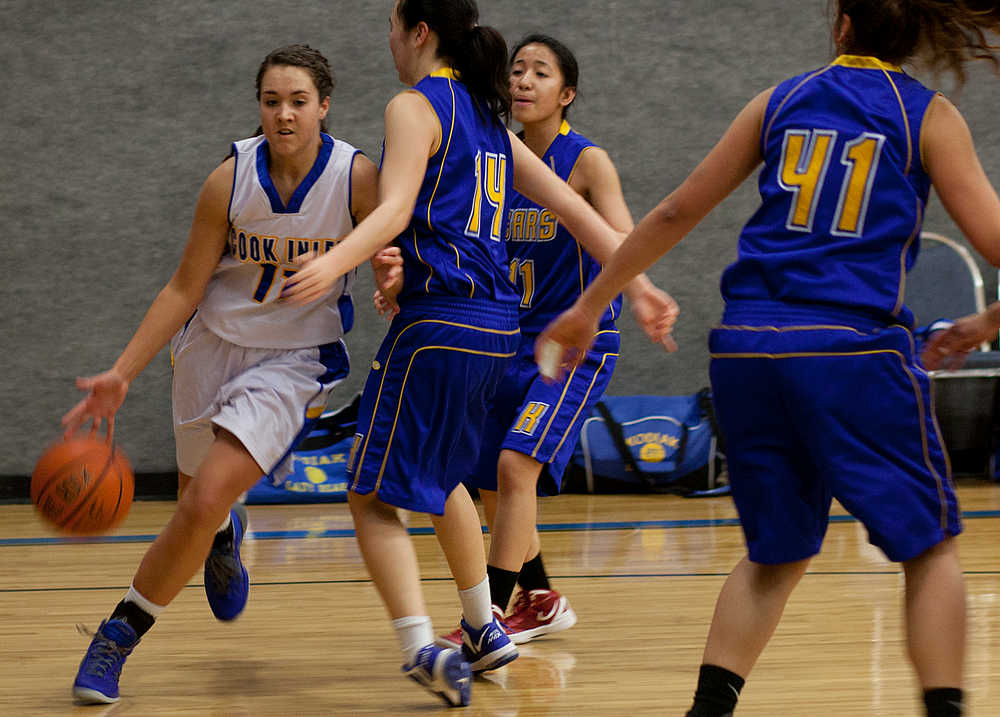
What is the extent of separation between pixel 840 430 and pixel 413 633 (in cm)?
106

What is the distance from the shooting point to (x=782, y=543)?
6.32 ft

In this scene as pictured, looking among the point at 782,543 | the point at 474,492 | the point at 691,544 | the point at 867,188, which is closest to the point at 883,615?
the point at 691,544

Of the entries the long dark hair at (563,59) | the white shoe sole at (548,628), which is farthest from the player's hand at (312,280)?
the long dark hair at (563,59)

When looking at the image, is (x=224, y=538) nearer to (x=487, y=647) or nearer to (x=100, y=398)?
(x=100, y=398)

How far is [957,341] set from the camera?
2.01m

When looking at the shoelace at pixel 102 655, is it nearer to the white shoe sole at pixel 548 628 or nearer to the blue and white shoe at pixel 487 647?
the blue and white shoe at pixel 487 647

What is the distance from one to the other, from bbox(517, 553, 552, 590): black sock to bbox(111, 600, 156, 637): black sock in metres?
1.07

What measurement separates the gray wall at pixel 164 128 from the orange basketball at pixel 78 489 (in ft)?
11.7

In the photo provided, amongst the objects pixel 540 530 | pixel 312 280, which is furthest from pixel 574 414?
pixel 540 530

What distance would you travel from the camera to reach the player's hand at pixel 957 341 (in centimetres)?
197

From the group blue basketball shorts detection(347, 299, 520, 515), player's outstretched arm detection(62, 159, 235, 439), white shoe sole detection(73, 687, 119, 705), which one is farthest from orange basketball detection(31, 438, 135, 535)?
blue basketball shorts detection(347, 299, 520, 515)

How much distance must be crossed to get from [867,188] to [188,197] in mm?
5030

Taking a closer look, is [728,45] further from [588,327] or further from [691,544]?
[588,327]

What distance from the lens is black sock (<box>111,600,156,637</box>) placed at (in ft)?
8.90
